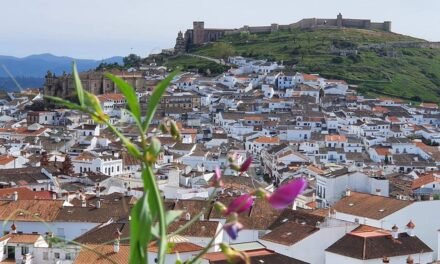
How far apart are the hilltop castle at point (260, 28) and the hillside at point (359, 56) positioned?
3.86 metres

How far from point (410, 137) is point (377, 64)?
3234cm

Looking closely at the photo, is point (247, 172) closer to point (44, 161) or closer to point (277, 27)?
point (44, 161)

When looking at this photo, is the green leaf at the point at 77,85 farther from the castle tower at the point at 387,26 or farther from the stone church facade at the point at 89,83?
the castle tower at the point at 387,26

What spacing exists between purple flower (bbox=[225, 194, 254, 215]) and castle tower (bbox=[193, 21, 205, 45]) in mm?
114963

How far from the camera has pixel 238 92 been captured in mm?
81188

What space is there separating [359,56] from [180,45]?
28.1 metres

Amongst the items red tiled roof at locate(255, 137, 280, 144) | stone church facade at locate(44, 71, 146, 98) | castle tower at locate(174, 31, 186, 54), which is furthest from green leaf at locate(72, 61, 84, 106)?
castle tower at locate(174, 31, 186, 54)

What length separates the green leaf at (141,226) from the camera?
2.12m

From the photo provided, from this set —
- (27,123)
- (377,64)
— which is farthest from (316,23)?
(27,123)

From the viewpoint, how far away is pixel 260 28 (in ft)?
400

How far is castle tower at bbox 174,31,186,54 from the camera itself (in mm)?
114062

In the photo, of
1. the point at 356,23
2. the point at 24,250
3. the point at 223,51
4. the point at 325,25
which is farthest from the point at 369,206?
the point at 356,23

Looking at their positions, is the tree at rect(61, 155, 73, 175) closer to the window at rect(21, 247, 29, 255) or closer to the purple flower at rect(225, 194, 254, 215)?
the window at rect(21, 247, 29, 255)

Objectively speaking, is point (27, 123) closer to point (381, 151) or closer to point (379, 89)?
point (381, 151)
